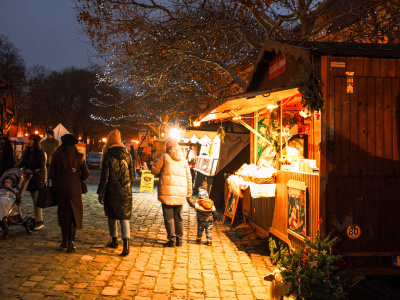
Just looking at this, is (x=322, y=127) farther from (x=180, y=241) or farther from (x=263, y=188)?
(x=180, y=241)

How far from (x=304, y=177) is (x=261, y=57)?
343 centimetres

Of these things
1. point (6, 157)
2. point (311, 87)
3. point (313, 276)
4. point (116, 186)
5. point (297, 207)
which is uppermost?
point (311, 87)

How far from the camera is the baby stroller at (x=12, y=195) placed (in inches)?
312

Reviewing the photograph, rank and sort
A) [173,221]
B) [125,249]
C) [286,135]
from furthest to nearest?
1. [173,221]
2. [286,135]
3. [125,249]

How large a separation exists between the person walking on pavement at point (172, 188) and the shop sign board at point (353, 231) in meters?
3.41

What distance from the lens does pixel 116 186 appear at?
7.36 metres

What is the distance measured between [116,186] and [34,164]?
2.76 m

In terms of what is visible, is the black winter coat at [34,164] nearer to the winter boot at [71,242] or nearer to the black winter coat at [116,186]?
the winter boot at [71,242]

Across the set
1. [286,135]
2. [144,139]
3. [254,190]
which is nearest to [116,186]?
[254,190]

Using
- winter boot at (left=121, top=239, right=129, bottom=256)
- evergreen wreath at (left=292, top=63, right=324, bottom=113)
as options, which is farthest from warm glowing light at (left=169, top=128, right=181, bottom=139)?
evergreen wreath at (left=292, top=63, right=324, bottom=113)

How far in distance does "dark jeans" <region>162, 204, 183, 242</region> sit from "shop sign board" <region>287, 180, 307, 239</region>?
7.62 feet

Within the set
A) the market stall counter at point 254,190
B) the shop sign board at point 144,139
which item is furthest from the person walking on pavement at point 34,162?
the shop sign board at point 144,139

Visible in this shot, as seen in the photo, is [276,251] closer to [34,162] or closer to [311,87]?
[311,87]

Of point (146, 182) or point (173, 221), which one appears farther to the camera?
point (146, 182)
